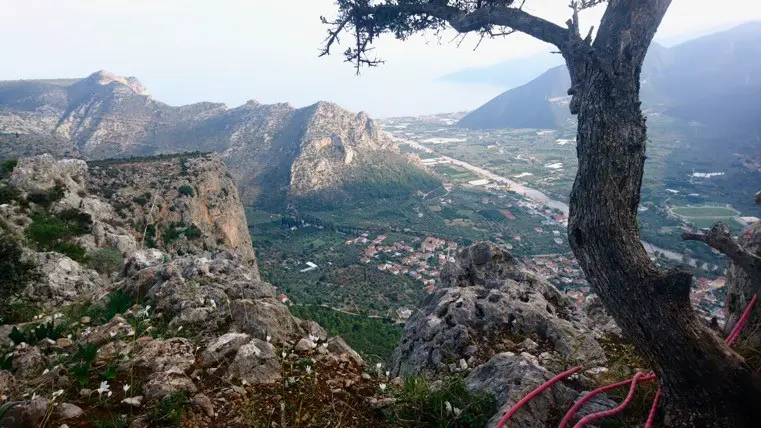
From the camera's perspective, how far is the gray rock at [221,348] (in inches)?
155

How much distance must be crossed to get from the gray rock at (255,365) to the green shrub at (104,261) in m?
9.76

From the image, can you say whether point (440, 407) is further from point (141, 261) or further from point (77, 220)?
point (77, 220)

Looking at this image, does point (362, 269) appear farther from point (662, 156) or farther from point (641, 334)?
point (662, 156)

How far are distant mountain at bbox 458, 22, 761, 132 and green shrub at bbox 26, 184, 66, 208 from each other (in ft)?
455

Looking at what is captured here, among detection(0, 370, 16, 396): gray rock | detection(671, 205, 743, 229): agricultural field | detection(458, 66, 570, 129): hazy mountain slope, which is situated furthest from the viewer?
detection(458, 66, 570, 129): hazy mountain slope

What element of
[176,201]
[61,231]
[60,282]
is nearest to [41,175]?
[61,231]

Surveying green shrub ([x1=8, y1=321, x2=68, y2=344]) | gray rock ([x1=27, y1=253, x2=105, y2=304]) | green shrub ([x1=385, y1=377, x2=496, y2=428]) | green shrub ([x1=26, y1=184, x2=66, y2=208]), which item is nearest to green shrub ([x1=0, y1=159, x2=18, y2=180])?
green shrub ([x1=26, y1=184, x2=66, y2=208])

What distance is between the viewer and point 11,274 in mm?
7188

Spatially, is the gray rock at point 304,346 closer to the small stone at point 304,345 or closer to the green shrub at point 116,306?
the small stone at point 304,345

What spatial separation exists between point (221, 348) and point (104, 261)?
398 inches

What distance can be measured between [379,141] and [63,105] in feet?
243

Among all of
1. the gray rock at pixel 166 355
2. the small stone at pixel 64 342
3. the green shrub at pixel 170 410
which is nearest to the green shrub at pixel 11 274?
the small stone at pixel 64 342

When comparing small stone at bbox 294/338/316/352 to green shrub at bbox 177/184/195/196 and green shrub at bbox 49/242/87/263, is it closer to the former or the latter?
green shrub at bbox 49/242/87/263

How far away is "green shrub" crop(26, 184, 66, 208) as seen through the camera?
14000 millimetres
